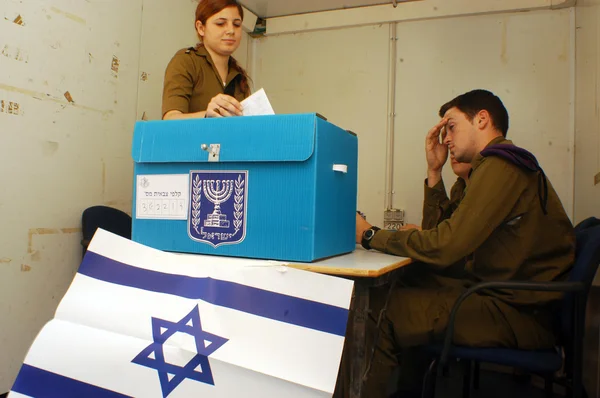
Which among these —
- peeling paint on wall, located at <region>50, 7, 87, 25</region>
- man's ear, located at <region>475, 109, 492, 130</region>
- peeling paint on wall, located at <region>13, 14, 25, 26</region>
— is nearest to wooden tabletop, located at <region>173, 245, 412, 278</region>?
man's ear, located at <region>475, 109, 492, 130</region>

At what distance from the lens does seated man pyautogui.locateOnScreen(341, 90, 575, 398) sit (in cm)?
132

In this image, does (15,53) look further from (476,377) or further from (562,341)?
(476,377)

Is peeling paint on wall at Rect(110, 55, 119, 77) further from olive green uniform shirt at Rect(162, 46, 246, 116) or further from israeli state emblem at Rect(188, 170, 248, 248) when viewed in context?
israeli state emblem at Rect(188, 170, 248, 248)

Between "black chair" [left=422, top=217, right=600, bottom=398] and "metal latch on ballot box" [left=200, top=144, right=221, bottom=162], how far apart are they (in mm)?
767

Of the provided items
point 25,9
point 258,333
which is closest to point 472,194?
point 258,333

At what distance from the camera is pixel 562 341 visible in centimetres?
133

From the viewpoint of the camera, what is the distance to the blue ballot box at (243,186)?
106 centimetres

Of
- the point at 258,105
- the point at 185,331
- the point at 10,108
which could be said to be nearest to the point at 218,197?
the point at 258,105

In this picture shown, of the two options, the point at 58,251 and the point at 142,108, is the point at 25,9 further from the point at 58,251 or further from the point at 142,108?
the point at 58,251

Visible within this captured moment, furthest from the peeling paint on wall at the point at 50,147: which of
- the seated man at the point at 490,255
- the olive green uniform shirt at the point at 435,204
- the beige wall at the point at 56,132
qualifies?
the olive green uniform shirt at the point at 435,204

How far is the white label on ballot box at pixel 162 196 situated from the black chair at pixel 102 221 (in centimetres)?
85

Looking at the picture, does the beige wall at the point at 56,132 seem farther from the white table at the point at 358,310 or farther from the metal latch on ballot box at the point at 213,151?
the white table at the point at 358,310

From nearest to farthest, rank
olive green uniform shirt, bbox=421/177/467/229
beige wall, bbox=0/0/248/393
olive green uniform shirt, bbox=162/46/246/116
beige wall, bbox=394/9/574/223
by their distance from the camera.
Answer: olive green uniform shirt, bbox=162/46/246/116 → beige wall, bbox=0/0/248/393 → olive green uniform shirt, bbox=421/177/467/229 → beige wall, bbox=394/9/574/223

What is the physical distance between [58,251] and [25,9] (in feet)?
3.23
